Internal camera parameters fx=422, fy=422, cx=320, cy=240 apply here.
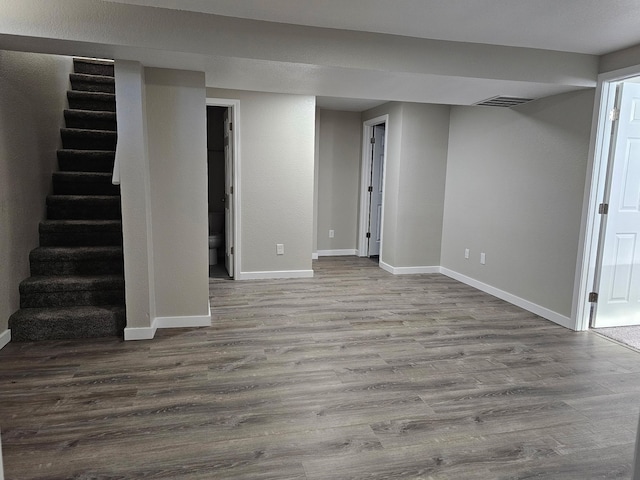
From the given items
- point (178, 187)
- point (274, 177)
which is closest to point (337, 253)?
point (274, 177)

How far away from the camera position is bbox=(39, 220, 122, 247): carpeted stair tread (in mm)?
3705

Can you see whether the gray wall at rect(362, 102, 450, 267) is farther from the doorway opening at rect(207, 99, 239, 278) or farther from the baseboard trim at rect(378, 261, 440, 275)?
the doorway opening at rect(207, 99, 239, 278)

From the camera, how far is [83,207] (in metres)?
3.98

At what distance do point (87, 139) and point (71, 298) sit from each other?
1.90 meters

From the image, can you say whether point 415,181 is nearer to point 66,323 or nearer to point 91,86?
point 91,86

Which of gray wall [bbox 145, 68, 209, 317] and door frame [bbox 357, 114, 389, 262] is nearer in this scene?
gray wall [bbox 145, 68, 209, 317]

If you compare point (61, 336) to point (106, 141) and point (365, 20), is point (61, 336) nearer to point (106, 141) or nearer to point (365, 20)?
point (106, 141)

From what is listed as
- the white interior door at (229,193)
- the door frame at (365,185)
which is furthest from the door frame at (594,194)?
the white interior door at (229,193)

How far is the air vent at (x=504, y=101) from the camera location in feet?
13.2

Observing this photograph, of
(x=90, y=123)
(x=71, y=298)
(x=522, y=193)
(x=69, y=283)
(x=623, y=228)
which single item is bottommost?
(x=71, y=298)

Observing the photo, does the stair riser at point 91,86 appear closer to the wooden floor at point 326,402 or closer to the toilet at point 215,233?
the toilet at point 215,233

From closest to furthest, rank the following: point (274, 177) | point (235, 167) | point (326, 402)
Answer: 1. point (326, 402)
2. point (235, 167)
3. point (274, 177)

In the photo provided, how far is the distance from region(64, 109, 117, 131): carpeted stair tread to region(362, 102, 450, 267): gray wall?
3.45m

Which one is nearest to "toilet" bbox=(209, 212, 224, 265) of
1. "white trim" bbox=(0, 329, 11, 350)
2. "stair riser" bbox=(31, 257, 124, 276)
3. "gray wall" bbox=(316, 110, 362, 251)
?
"gray wall" bbox=(316, 110, 362, 251)
